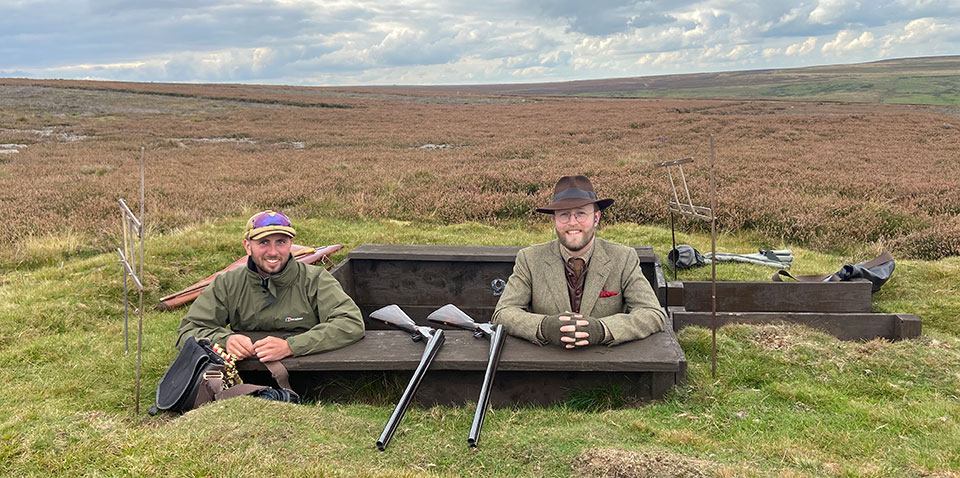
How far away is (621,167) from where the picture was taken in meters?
19.4

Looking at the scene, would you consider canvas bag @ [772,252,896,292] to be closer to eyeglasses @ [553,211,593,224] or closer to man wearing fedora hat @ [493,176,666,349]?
man wearing fedora hat @ [493,176,666,349]

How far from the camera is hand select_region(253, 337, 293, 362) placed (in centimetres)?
496

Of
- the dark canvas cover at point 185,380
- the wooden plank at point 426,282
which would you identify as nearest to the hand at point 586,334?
the dark canvas cover at point 185,380

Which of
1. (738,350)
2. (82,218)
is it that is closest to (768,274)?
(738,350)

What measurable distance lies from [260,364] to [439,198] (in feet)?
34.7

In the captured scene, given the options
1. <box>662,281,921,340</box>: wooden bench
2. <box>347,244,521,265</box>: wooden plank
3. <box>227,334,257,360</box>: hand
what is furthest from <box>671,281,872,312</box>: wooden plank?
<box>227,334,257,360</box>: hand

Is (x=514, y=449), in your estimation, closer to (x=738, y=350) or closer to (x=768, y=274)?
(x=738, y=350)

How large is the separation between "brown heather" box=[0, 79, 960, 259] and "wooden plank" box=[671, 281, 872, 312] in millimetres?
4468

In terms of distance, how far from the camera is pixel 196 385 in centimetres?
468

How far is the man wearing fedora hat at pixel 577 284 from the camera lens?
5082 mm

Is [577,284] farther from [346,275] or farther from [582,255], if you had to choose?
[346,275]

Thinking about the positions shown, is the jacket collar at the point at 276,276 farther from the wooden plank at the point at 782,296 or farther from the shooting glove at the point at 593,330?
the wooden plank at the point at 782,296

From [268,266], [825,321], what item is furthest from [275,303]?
[825,321]

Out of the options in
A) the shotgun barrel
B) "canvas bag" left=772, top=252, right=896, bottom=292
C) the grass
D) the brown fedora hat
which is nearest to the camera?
the grass
